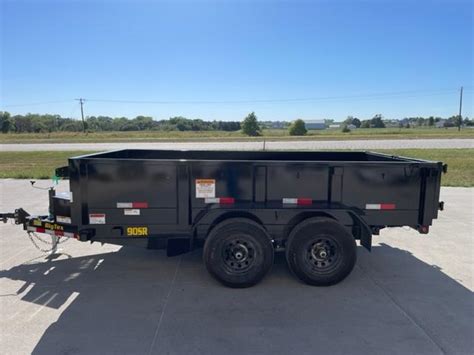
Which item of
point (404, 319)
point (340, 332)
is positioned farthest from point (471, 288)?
point (340, 332)

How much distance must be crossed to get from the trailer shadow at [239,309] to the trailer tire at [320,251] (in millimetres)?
167

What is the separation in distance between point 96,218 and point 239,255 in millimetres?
1829

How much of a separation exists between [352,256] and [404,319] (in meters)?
0.91

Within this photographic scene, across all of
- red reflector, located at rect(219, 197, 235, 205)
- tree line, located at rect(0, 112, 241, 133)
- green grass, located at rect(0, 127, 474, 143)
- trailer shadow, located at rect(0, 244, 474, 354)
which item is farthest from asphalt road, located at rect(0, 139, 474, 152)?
tree line, located at rect(0, 112, 241, 133)

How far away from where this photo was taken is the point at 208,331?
346cm

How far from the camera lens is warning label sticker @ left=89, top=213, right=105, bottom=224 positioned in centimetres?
439

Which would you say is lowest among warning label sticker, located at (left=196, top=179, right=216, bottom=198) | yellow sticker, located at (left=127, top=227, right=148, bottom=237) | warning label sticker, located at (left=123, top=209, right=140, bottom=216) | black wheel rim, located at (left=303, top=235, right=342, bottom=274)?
black wheel rim, located at (left=303, top=235, right=342, bottom=274)

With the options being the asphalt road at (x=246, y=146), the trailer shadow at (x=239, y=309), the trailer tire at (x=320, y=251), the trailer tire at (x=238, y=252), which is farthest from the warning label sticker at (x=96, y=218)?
the asphalt road at (x=246, y=146)

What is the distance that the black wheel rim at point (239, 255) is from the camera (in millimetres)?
4355

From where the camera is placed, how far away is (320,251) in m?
4.43

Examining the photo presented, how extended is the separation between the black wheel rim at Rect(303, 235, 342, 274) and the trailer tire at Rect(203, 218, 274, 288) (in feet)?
1.63

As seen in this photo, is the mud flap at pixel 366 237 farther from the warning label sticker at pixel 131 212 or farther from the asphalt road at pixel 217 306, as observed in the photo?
the warning label sticker at pixel 131 212

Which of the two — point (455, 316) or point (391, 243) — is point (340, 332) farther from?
point (391, 243)

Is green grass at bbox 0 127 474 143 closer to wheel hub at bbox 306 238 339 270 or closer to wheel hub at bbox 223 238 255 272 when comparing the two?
wheel hub at bbox 223 238 255 272
